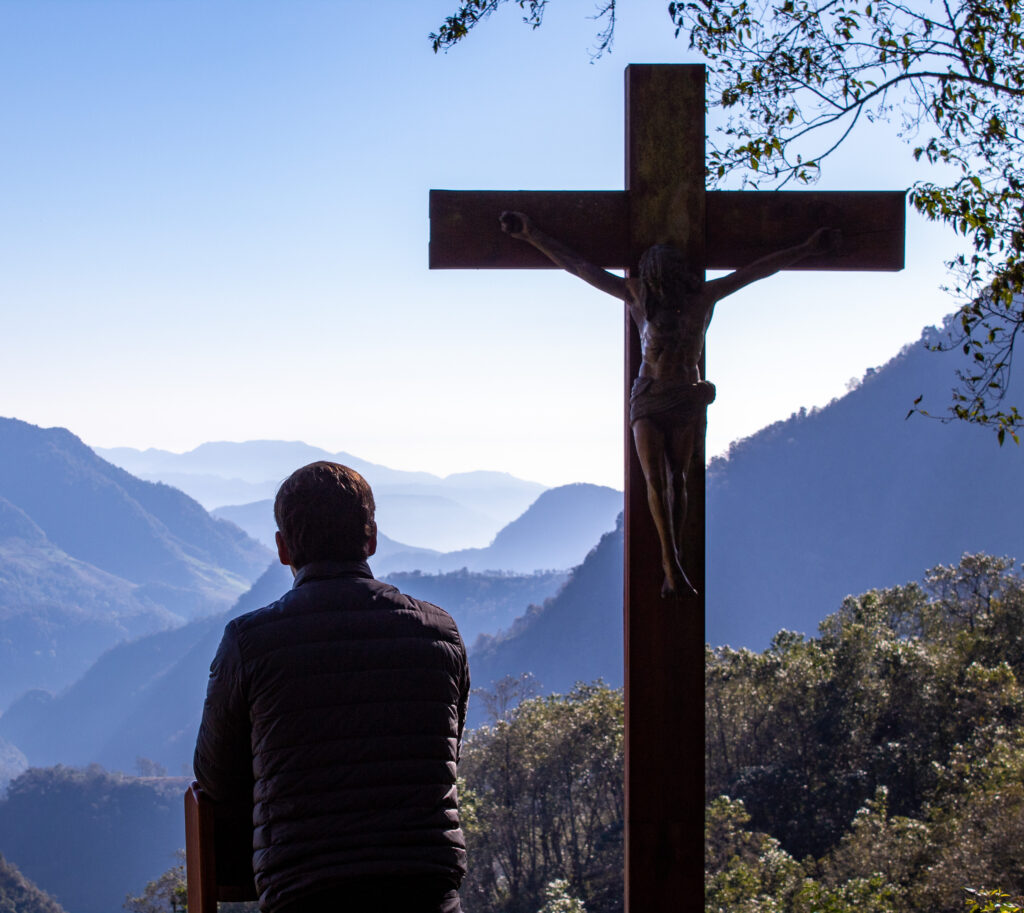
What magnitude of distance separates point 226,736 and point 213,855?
19cm

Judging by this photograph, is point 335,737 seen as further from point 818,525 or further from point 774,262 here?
point 818,525

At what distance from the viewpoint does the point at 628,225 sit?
2982 millimetres

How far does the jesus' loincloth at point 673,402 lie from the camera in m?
2.71

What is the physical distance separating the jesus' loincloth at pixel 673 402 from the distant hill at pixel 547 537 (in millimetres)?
155395

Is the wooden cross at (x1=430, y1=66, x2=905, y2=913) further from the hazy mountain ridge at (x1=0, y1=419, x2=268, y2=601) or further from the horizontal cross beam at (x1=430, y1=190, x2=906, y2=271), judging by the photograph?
the hazy mountain ridge at (x1=0, y1=419, x2=268, y2=601)

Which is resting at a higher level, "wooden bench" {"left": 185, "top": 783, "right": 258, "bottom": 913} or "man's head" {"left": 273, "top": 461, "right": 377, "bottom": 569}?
"man's head" {"left": 273, "top": 461, "right": 377, "bottom": 569}

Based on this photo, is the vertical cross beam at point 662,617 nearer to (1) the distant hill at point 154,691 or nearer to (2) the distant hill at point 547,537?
(1) the distant hill at point 154,691

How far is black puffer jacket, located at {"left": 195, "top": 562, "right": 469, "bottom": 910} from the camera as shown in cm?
173

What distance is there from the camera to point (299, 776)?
1732mm

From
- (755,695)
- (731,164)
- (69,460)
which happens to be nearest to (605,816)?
(755,695)

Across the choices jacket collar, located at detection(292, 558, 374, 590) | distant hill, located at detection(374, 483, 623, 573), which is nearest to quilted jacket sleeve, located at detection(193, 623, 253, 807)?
jacket collar, located at detection(292, 558, 374, 590)

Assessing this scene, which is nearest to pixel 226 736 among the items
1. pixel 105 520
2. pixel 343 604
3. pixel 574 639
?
pixel 343 604

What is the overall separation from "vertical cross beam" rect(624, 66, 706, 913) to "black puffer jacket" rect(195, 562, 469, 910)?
1.03m

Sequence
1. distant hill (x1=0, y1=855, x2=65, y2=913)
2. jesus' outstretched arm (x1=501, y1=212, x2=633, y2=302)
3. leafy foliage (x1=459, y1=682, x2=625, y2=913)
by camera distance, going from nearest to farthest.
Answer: jesus' outstretched arm (x1=501, y1=212, x2=633, y2=302) < leafy foliage (x1=459, y1=682, x2=625, y2=913) < distant hill (x1=0, y1=855, x2=65, y2=913)
